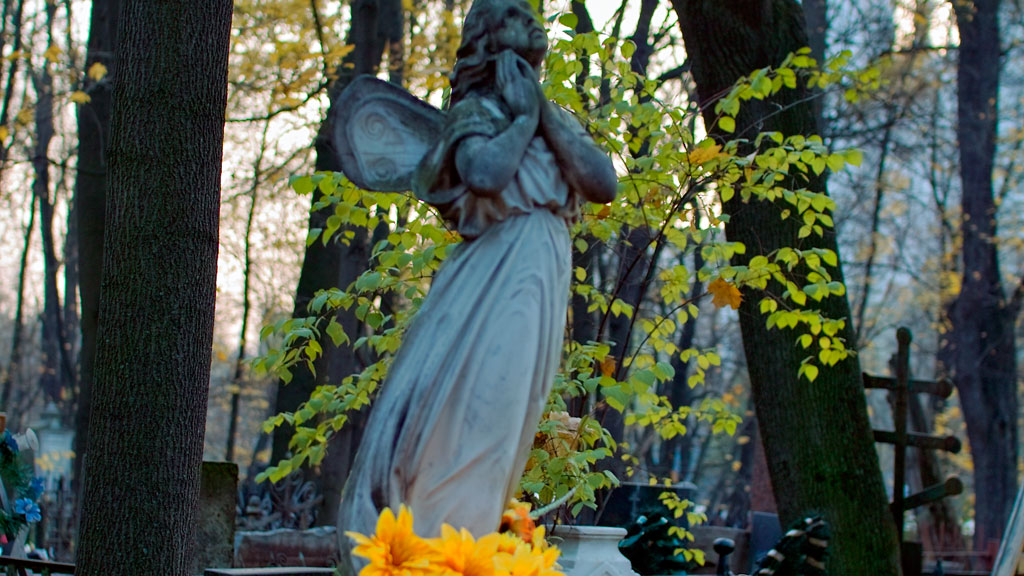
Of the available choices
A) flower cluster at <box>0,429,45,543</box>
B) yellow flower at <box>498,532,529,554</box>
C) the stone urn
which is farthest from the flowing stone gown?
flower cluster at <box>0,429,45,543</box>

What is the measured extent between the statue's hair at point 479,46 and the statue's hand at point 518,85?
7cm

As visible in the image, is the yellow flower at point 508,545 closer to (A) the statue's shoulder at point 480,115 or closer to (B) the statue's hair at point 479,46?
(A) the statue's shoulder at point 480,115

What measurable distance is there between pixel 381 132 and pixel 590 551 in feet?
7.58

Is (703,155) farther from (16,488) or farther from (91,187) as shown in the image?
(91,187)

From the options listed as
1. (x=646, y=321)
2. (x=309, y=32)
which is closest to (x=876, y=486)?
(x=646, y=321)

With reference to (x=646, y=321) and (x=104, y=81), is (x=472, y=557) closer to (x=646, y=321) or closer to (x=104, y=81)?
(x=646, y=321)

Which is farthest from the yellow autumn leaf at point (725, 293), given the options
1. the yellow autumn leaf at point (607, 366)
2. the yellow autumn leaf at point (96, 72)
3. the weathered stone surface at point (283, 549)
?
the yellow autumn leaf at point (96, 72)

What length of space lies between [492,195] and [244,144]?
2207 cm

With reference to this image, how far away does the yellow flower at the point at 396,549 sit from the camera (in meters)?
2.81

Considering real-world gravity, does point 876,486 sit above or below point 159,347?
below

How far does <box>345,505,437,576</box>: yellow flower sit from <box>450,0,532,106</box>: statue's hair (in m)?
1.55

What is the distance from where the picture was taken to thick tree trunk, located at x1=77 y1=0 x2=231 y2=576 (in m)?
5.01

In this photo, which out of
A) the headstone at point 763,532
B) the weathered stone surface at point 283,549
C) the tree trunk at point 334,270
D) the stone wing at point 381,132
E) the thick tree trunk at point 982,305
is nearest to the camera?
the stone wing at point 381,132

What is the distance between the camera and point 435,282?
3598mm
